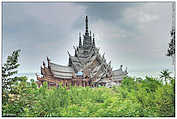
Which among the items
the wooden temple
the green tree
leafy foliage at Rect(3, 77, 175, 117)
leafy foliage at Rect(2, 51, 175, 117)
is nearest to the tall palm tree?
leafy foliage at Rect(2, 51, 175, 117)

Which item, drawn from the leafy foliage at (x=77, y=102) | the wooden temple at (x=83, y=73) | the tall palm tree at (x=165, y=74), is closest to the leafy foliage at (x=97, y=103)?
the leafy foliage at (x=77, y=102)

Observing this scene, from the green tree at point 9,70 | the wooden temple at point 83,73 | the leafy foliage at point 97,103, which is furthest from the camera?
the wooden temple at point 83,73

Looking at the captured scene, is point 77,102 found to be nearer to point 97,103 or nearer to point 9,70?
point 97,103

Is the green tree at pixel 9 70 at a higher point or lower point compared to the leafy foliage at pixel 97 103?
higher

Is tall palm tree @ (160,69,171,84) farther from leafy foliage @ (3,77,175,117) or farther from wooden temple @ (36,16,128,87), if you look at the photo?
wooden temple @ (36,16,128,87)

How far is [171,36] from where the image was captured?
2158 mm

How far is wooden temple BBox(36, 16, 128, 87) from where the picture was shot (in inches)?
104

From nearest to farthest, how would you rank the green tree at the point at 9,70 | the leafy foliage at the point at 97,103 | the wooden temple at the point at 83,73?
the leafy foliage at the point at 97,103 → the green tree at the point at 9,70 → the wooden temple at the point at 83,73

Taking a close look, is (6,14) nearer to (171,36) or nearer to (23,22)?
(23,22)

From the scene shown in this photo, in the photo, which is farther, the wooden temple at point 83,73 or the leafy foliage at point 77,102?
the wooden temple at point 83,73

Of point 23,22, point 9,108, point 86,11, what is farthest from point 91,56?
point 9,108

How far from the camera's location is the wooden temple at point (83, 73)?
2.64m

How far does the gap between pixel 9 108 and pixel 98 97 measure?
91cm

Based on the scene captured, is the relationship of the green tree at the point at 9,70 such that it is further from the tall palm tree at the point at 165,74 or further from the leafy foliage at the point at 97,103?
the tall palm tree at the point at 165,74
